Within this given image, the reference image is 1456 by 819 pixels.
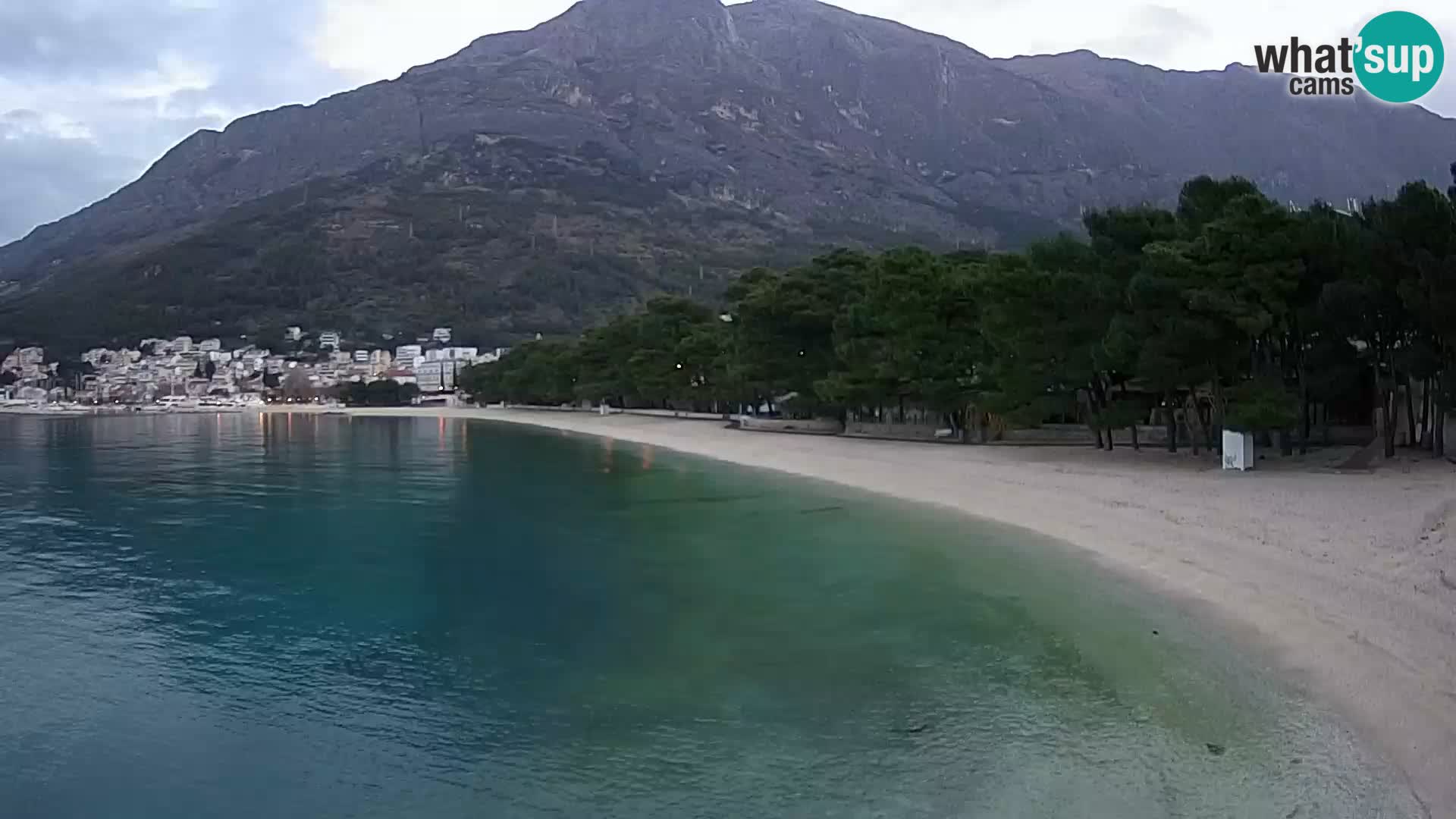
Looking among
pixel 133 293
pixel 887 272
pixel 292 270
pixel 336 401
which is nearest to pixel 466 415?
pixel 336 401

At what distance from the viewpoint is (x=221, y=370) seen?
500 ft

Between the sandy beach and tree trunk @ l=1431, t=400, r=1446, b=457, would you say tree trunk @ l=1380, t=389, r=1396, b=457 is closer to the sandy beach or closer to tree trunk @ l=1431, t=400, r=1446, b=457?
tree trunk @ l=1431, t=400, r=1446, b=457

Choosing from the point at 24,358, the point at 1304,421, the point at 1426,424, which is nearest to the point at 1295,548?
the point at 1304,421

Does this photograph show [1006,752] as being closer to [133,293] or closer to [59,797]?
[59,797]

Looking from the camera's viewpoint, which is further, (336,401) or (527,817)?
(336,401)

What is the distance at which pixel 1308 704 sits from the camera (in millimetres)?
8898

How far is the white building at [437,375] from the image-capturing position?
132m

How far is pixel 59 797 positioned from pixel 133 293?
171011 millimetres

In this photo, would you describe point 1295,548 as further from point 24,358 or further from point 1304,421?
point 24,358

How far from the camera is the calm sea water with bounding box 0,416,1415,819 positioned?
7.69 meters

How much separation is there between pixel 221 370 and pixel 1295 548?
517 feet

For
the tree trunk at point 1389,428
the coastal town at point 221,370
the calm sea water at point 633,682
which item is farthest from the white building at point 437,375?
the tree trunk at point 1389,428

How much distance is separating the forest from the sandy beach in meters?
1.99

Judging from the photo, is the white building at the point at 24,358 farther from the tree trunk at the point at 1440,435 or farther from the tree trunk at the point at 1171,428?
the tree trunk at the point at 1440,435
